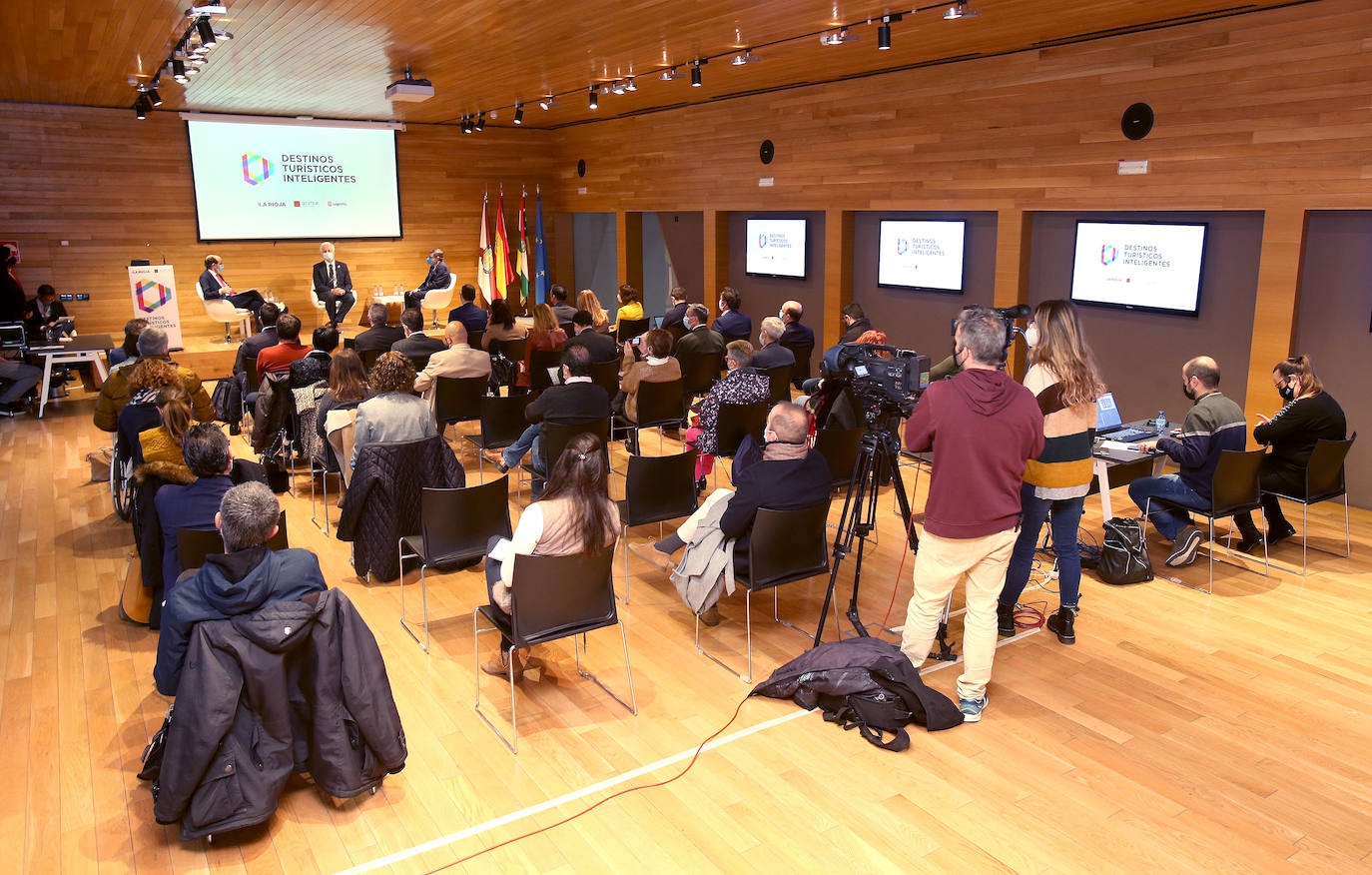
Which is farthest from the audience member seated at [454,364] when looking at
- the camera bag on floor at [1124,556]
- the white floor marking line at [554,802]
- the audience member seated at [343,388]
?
the camera bag on floor at [1124,556]

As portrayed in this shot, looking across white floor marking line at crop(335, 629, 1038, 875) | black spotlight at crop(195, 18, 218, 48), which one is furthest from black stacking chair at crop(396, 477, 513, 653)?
black spotlight at crop(195, 18, 218, 48)

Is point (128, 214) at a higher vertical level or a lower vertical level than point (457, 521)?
higher

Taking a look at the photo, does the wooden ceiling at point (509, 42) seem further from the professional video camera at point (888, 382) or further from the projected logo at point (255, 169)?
the professional video camera at point (888, 382)

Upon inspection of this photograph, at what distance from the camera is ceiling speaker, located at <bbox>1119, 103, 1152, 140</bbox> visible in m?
7.59

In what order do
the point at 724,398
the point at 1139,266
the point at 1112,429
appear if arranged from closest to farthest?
the point at 1112,429
the point at 724,398
the point at 1139,266

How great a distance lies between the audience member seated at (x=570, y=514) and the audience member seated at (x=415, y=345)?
4.48 m

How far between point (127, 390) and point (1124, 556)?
21.7ft

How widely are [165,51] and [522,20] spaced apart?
12.1 ft

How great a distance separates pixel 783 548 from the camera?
4.45 metres

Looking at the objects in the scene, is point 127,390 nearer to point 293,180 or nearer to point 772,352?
point 772,352

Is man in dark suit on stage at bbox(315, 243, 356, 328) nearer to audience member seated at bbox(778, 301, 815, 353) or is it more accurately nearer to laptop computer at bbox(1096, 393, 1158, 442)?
audience member seated at bbox(778, 301, 815, 353)

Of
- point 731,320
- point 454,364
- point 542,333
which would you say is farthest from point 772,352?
point 454,364

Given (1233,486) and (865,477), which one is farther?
(1233,486)

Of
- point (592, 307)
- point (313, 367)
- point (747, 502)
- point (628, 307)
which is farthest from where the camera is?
point (628, 307)
